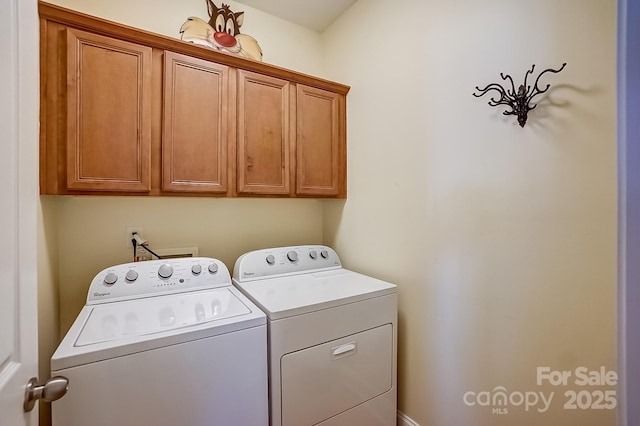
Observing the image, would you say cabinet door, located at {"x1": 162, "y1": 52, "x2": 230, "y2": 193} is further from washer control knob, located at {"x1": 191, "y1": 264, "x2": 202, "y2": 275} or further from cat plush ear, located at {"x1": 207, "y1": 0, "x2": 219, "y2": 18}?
cat plush ear, located at {"x1": 207, "y1": 0, "x2": 219, "y2": 18}

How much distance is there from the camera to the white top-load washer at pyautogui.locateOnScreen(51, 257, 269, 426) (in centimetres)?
86

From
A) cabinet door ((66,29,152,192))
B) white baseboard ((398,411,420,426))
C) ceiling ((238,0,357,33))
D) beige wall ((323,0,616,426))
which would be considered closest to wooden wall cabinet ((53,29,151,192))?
cabinet door ((66,29,152,192))

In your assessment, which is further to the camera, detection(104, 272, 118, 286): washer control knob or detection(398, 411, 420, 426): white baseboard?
detection(398, 411, 420, 426): white baseboard

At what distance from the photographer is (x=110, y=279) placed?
4.40 feet

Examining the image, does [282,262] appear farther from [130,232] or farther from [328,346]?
[130,232]

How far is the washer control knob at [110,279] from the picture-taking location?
1331mm

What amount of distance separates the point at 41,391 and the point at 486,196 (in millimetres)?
1603

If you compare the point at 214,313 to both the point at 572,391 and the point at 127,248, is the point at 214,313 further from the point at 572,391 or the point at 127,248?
the point at 572,391

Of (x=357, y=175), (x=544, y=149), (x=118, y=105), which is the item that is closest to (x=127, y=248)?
(x=118, y=105)

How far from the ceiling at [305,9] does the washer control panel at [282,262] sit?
174 cm

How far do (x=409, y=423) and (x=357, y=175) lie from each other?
1.54 meters

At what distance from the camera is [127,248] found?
161 cm

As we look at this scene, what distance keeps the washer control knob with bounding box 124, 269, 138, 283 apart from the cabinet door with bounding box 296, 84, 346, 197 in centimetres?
101

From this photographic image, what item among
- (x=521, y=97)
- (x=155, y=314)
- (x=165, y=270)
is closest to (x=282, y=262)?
(x=165, y=270)
